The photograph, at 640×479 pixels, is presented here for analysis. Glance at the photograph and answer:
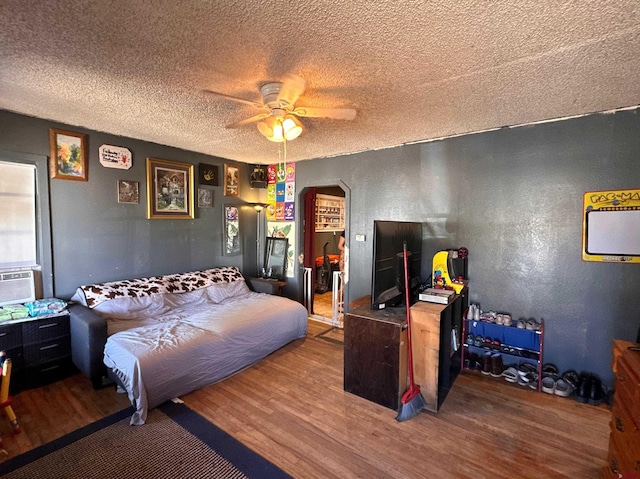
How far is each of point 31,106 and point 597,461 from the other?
4.84 metres

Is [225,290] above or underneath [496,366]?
above

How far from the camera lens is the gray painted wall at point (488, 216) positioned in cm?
247

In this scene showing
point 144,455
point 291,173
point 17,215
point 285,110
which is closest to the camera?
point 144,455

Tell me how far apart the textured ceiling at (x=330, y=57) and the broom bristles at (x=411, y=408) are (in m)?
2.26

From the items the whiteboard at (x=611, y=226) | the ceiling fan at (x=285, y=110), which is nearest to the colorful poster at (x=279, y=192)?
the ceiling fan at (x=285, y=110)

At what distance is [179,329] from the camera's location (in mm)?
2725

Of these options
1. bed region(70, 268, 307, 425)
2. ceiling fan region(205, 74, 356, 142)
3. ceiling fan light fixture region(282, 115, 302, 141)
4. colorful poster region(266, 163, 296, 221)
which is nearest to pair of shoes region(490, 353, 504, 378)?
bed region(70, 268, 307, 425)

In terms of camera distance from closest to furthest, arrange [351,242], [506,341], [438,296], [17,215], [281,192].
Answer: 1. [438,296]
2. [17,215]
3. [506,341]
4. [351,242]
5. [281,192]

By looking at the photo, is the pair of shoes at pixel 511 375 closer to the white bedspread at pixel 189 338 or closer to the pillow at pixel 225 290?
the white bedspread at pixel 189 338

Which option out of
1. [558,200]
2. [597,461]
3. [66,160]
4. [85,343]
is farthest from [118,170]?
[597,461]

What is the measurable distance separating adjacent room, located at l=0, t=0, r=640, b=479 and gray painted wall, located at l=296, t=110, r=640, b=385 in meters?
0.02

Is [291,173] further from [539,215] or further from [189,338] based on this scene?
[539,215]

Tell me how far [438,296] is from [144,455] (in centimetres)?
235

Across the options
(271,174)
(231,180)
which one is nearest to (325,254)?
(271,174)
